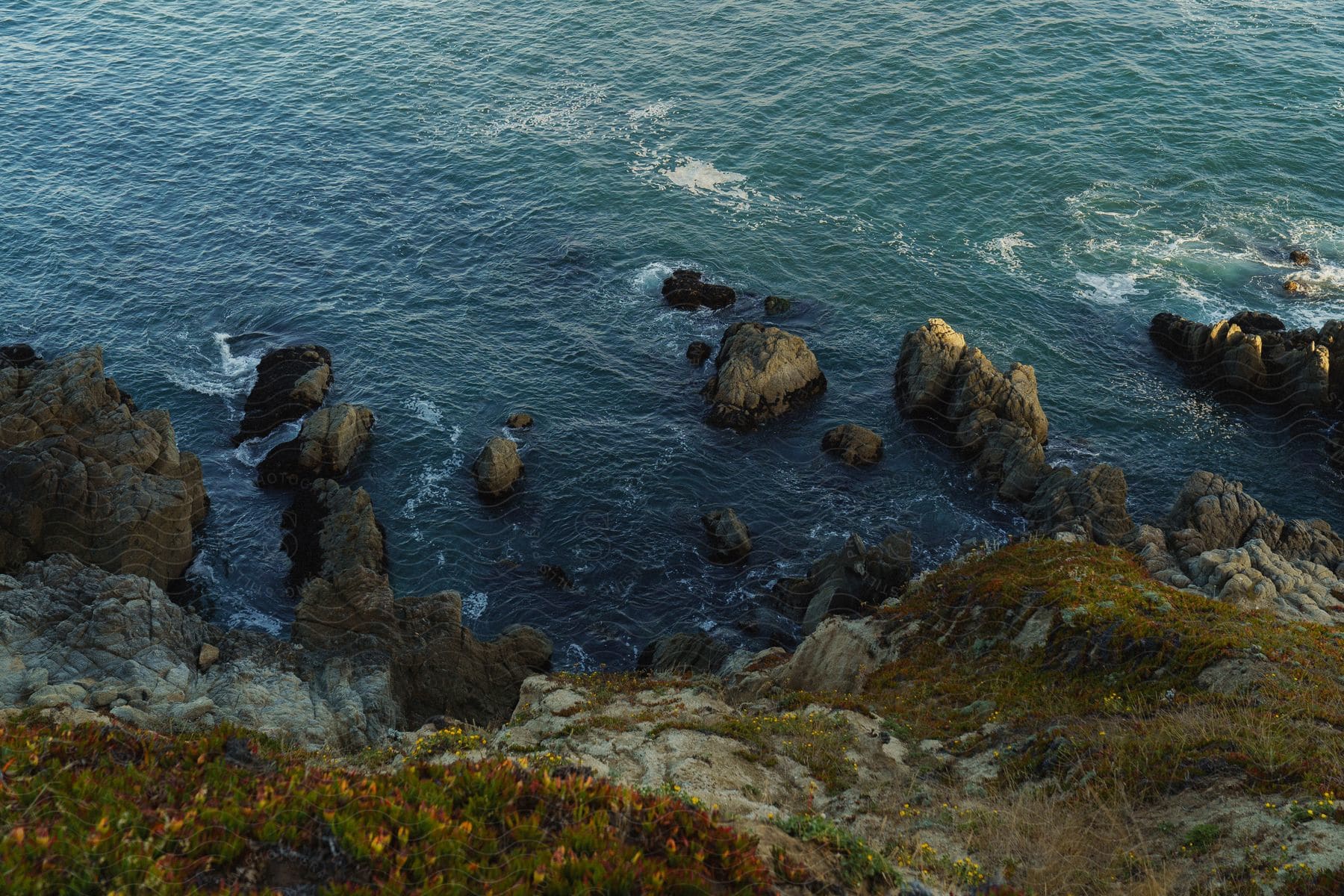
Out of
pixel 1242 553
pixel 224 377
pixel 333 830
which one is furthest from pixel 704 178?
pixel 333 830

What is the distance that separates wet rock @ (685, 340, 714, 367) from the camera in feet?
177

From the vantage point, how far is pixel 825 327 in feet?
185

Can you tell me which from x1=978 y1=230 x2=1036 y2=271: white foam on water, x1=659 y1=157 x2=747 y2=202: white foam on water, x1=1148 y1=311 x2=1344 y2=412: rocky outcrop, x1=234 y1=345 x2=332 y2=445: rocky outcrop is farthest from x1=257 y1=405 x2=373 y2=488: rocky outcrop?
x1=1148 y1=311 x2=1344 y2=412: rocky outcrop

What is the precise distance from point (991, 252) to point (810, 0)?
46.1m

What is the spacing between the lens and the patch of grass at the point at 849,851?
43.2ft

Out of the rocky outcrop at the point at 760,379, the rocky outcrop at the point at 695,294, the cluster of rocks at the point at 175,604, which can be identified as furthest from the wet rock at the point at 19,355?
the rocky outcrop at the point at 760,379

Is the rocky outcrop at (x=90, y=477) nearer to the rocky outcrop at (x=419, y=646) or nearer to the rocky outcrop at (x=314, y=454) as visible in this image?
the rocky outcrop at (x=314, y=454)

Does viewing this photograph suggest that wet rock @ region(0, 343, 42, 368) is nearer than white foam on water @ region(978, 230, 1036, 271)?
Yes

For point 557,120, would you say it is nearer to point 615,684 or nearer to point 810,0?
point 810,0

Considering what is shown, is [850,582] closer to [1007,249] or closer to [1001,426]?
[1001,426]

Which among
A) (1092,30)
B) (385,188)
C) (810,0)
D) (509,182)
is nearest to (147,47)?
(385,188)

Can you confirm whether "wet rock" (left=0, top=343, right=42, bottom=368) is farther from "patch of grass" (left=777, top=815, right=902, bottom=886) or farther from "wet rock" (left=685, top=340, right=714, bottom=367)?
"patch of grass" (left=777, top=815, right=902, bottom=886)

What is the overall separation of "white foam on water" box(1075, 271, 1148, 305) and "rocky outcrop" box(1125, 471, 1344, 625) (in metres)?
19.4

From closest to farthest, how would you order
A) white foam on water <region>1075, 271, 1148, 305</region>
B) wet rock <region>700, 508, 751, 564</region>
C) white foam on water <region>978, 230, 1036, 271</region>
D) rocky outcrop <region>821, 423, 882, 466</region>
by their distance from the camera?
1. wet rock <region>700, 508, 751, 564</region>
2. rocky outcrop <region>821, 423, 882, 466</region>
3. white foam on water <region>1075, 271, 1148, 305</region>
4. white foam on water <region>978, 230, 1036, 271</region>
